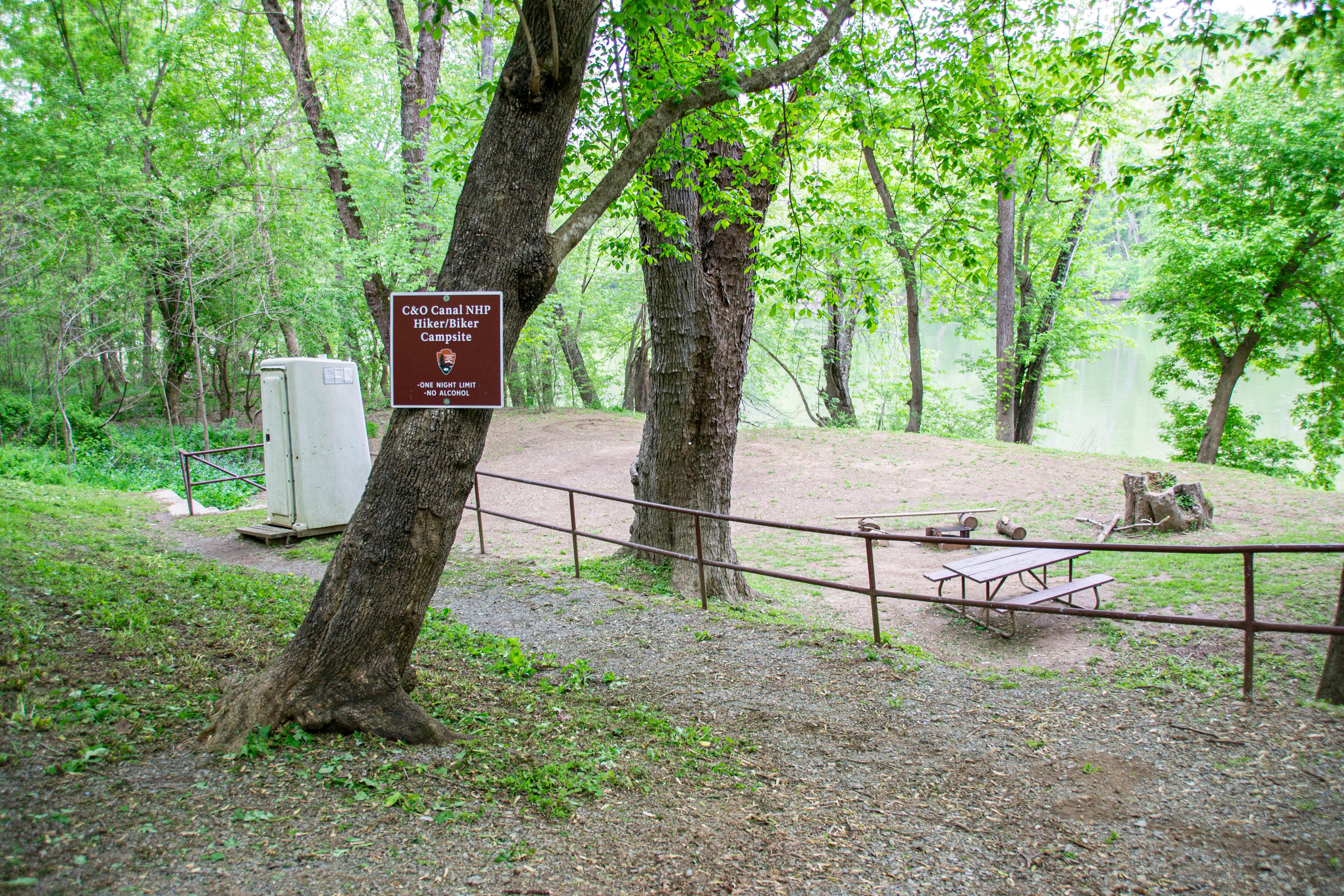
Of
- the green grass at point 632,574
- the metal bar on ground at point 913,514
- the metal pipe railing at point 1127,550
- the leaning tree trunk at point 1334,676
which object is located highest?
the metal pipe railing at point 1127,550

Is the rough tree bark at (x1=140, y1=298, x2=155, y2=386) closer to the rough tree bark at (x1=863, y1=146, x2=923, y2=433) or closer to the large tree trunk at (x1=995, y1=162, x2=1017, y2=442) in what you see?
the rough tree bark at (x1=863, y1=146, x2=923, y2=433)

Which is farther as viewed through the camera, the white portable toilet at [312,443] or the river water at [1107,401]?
the river water at [1107,401]

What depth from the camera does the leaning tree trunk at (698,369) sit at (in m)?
6.72

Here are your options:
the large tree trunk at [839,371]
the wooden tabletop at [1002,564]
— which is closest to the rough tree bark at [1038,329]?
the large tree trunk at [839,371]

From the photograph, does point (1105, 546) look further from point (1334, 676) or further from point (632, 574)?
point (632, 574)

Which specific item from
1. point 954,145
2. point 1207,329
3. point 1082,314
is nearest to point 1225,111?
point 954,145

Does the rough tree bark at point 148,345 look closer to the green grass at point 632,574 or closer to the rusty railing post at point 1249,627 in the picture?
the green grass at point 632,574

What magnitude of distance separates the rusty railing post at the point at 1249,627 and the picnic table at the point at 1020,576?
7.16ft

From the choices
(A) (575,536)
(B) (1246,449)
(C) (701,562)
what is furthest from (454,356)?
(B) (1246,449)

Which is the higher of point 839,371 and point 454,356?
point 839,371

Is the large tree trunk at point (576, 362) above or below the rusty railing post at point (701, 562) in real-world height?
above

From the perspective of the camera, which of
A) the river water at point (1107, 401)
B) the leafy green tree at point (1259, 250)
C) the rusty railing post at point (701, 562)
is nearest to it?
the rusty railing post at point (701, 562)

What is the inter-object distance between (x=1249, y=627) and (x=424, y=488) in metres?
4.16

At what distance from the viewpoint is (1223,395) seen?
59.1 ft
